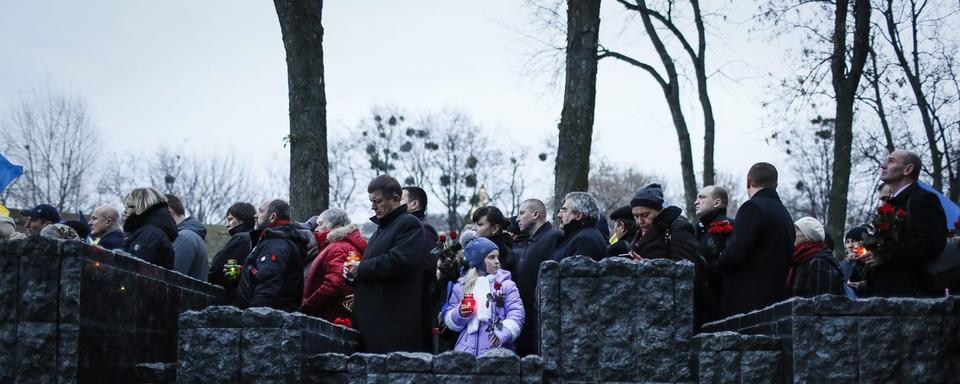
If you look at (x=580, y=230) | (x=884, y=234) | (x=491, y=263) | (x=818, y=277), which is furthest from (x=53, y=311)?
(x=818, y=277)

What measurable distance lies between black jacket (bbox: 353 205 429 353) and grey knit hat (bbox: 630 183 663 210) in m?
1.64

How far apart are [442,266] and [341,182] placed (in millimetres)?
42638

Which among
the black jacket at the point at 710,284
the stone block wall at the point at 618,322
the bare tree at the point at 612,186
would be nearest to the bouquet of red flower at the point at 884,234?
the black jacket at the point at 710,284

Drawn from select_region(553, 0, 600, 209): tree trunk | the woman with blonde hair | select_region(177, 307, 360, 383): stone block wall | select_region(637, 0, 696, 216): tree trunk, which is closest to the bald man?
the woman with blonde hair

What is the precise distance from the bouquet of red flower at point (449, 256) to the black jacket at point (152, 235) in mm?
2194

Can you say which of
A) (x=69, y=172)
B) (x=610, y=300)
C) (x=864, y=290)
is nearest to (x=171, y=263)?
(x=610, y=300)

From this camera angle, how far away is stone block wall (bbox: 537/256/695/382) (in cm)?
561

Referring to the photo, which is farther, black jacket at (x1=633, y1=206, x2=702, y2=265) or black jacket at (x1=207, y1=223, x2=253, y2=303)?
black jacket at (x1=207, y1=223, x2=253, y2=303)

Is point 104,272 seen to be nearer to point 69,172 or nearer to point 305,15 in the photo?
point 305,15

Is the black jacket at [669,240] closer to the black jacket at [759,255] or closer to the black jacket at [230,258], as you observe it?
the black jacket at [759,255]

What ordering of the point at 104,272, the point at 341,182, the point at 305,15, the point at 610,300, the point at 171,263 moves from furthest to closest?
the point at 341,182, the point at 305,15, the point at 171,263, the point at 104,272, the point at 610,300

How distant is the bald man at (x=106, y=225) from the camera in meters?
9.59

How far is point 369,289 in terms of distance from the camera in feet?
25.4

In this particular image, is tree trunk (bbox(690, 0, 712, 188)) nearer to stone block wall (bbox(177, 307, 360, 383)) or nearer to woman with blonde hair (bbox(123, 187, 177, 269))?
woman with blonde hair (bbox(123, 187, 177, 269))
